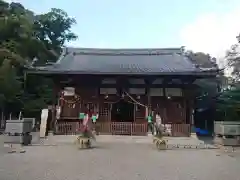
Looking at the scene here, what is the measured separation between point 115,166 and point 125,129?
10091mm

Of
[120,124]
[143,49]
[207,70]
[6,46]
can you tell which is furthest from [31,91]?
[207,70]

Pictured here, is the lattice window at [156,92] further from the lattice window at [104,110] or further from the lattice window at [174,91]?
the lattice window at [104,110]

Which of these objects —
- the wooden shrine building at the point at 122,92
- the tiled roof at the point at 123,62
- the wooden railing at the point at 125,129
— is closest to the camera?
the wooden railing at the point at 125,129

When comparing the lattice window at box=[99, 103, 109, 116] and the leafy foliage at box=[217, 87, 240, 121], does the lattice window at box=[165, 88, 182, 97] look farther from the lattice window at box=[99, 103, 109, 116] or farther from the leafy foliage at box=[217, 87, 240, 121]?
the leafy foliage at box=[217, 87, 240, 121]

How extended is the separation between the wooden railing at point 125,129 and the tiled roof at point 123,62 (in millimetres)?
3530

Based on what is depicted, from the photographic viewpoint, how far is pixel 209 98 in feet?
108

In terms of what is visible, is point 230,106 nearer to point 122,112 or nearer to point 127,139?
point 122,112

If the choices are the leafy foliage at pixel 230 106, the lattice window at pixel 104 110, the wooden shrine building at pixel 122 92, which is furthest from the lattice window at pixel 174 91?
the leafy foliage at pixel 230 106

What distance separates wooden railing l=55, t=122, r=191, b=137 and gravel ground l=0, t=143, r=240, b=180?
6.16 m

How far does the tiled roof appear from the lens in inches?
869

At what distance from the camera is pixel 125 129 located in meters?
20.9

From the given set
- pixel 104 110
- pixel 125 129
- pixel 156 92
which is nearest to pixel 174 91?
pixel 156 92

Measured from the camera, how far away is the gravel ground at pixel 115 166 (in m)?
9.09

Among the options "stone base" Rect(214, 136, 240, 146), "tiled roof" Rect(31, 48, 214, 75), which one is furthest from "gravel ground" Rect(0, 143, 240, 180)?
"tiled roof" Rect(31, 48, 214, 75)
